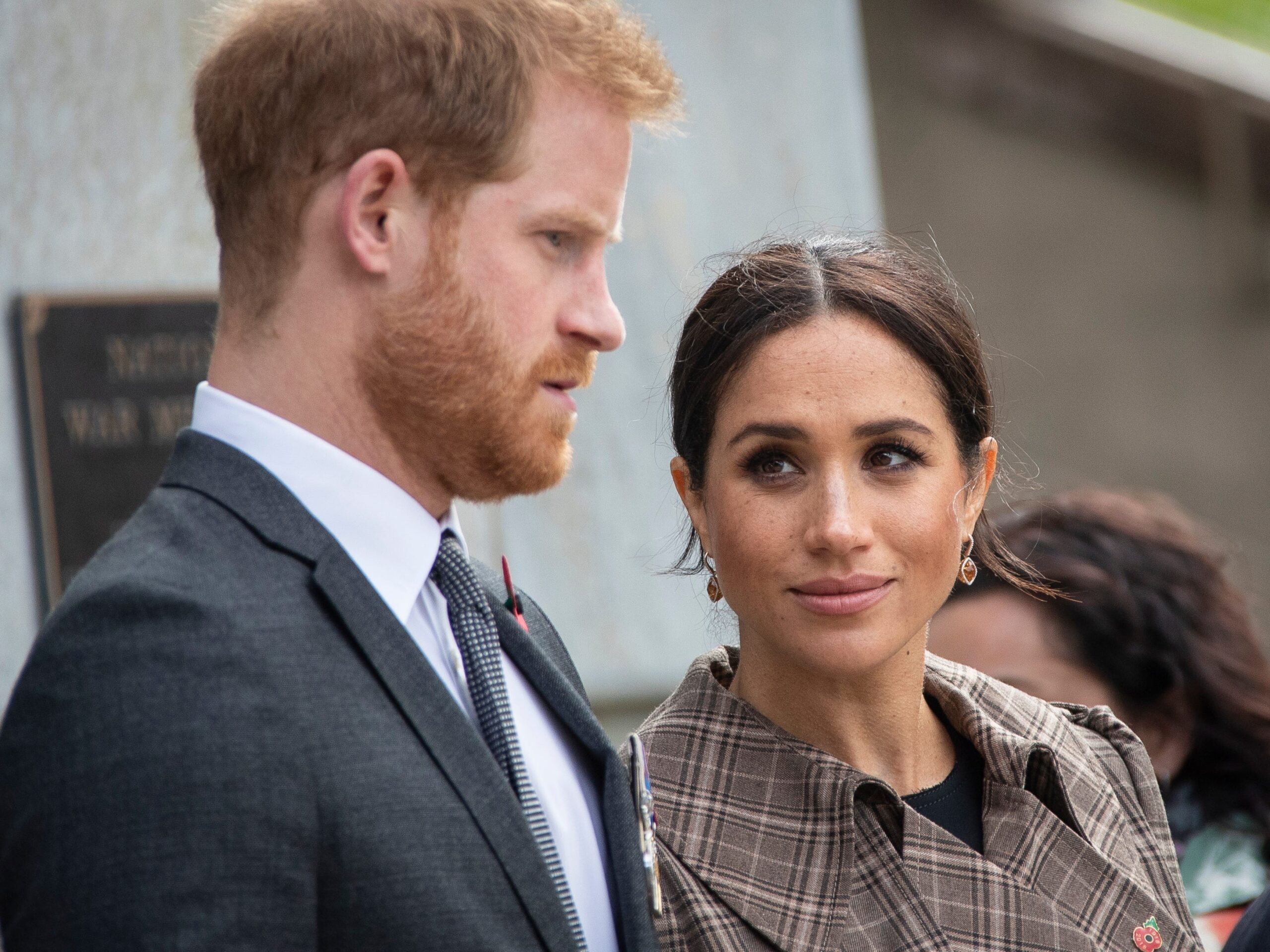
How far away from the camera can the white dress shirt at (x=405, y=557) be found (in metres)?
1.61

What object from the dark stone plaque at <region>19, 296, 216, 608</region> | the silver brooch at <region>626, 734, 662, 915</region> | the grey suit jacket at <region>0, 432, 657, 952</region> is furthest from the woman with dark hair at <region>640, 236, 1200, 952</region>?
the dark stone plaque at <region>19, 296, 216, 608</region>

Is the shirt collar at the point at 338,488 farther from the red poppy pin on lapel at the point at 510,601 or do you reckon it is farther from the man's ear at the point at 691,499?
the man's ear at the point at 691,499

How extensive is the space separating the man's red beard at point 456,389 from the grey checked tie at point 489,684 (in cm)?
10

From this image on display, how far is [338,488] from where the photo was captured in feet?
5.33

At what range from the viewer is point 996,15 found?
245 inches

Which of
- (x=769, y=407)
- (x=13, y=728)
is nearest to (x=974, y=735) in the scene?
(x=769, y=407)

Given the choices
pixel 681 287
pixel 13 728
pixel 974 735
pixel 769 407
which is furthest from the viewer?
pixel 681 287

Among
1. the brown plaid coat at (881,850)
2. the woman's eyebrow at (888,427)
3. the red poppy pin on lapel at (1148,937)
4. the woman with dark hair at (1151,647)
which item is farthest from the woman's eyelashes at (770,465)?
the woman with dark hair at (1151,647)

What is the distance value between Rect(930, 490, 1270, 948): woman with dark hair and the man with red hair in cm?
163

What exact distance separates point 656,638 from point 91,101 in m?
1.98

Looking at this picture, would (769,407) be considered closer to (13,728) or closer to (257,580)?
(257,580)

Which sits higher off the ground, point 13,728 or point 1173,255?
point 1173,255

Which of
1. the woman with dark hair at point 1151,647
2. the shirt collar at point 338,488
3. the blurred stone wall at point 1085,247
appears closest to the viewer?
the shirt collar at point 338,488

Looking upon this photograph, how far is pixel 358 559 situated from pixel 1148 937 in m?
1.28
